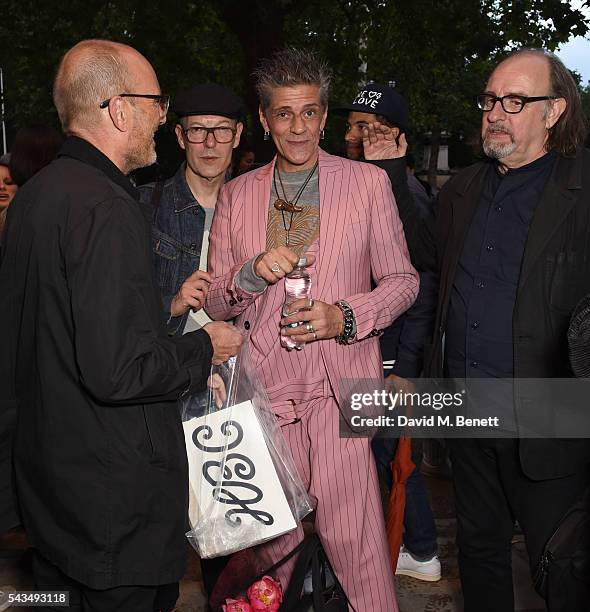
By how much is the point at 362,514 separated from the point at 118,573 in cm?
116

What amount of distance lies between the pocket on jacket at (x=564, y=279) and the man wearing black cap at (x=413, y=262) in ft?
2.46

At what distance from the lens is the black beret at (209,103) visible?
380 centimetres

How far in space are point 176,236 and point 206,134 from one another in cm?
49

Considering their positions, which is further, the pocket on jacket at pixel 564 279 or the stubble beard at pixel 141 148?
the pocket on jacket at pixel 564 279

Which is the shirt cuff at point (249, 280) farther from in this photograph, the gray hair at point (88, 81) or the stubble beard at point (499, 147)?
the stubble beard at point (499, 147)

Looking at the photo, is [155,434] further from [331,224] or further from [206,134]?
[206,134]

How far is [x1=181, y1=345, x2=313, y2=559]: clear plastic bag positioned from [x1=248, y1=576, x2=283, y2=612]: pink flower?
269 mm

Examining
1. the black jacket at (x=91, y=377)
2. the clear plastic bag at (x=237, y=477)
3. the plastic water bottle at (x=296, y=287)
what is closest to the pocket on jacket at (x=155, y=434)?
the black jacket at (x=91, y=377)

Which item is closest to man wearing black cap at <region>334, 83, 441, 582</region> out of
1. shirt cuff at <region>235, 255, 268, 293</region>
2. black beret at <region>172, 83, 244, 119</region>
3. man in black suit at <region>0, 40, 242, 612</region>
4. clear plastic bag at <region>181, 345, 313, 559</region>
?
black beret at <region>172, 83, 244, 119</region>

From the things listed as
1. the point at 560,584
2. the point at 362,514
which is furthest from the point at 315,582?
the point at 560,584

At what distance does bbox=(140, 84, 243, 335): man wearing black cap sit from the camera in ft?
12.4

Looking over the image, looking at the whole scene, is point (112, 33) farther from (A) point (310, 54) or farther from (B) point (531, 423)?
(B) point (531, 423)

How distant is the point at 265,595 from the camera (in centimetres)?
327

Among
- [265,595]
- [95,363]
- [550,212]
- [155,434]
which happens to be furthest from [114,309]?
[550,212]
